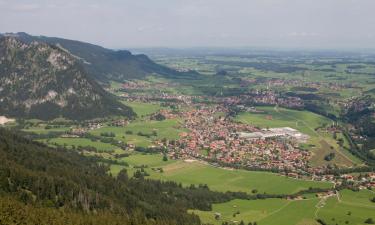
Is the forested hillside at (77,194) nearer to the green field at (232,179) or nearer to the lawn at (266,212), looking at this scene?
the lawn at (266,212)

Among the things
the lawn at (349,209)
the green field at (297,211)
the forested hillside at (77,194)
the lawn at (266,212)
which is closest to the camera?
the forested hillside at (77,194)

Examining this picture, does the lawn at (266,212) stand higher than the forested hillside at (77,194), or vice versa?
the forested hillside at (77,194)

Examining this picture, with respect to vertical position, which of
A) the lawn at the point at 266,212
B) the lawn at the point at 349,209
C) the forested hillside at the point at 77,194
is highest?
the forested hillside at the point at 77,194

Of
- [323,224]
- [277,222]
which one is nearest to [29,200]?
[277,222]

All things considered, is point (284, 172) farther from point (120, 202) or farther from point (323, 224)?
point (120, 202)

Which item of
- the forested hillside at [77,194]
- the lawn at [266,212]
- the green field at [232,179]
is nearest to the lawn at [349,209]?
the lawn at [266,212]

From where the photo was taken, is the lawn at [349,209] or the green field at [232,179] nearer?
the lawn at [349,209]
